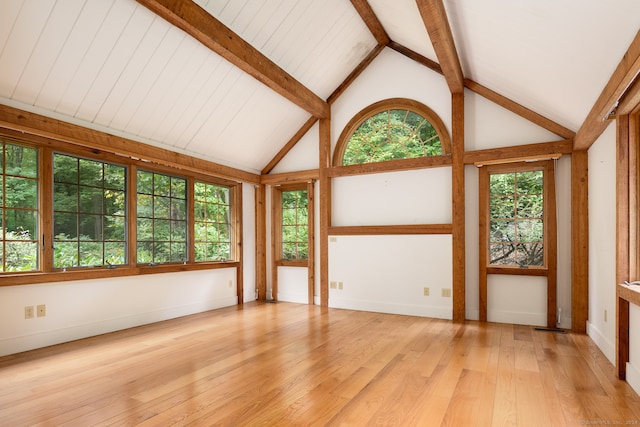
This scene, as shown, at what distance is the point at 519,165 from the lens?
4488 millimetres

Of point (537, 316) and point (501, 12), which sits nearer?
point (501, 12)

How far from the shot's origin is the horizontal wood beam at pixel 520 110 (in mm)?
4199

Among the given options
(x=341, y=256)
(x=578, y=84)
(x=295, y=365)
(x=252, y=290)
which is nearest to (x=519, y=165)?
(x=578, y=84)

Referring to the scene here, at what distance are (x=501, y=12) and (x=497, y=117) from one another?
6.53ft

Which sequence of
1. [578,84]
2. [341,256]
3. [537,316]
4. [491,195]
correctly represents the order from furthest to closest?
[341,256]
[491,195]
[537,316]
[578,84]

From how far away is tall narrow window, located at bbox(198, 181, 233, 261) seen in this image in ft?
17.6

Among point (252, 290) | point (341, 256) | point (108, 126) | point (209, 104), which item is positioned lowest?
point (252, 290)

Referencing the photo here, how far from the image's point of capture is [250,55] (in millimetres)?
3969

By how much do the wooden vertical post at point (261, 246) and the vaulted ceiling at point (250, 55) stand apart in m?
1.05

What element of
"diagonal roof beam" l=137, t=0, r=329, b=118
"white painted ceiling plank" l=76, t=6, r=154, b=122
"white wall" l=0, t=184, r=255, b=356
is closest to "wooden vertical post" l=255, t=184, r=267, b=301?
"white wall" l=0, t=184, r=255, b=356

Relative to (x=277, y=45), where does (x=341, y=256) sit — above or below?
below

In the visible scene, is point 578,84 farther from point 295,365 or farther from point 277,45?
point 295,365

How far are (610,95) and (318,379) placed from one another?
2.94 meters

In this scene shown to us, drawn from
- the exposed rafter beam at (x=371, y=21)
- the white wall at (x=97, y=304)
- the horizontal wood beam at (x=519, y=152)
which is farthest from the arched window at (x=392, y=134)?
the white wall at (x=97, y=304)
